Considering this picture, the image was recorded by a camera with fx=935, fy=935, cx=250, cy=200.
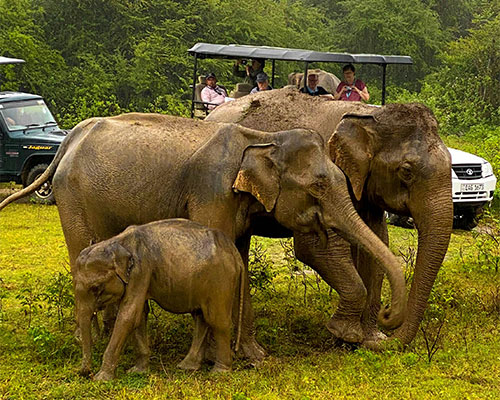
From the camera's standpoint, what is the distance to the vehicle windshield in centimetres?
1599

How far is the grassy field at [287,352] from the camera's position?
6020mm

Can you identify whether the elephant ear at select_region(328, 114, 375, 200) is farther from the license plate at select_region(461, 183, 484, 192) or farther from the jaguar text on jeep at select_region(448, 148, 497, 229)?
the license plate at select_region(461, 183, 484, 192)

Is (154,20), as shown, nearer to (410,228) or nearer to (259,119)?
(410,228)

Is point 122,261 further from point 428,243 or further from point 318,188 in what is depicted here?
point 428,243

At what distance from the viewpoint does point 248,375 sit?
6.35 meters

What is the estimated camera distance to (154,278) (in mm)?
6086

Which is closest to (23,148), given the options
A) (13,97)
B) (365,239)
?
(13,97)

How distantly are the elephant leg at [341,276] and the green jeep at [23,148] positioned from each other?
354 inches

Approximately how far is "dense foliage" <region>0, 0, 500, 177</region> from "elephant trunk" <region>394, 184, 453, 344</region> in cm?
1587

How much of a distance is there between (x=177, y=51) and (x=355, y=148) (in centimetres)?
2039

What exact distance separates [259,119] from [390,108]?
1.12 metres

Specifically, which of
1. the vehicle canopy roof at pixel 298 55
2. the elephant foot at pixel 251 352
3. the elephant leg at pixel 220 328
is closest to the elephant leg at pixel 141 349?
the elephant leg at pixel 220 328

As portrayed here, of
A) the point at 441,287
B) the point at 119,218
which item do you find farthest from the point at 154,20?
the point at 119,218

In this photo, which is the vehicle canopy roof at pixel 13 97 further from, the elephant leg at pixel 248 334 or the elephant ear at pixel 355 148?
the elephant ear at pixel 355 148
